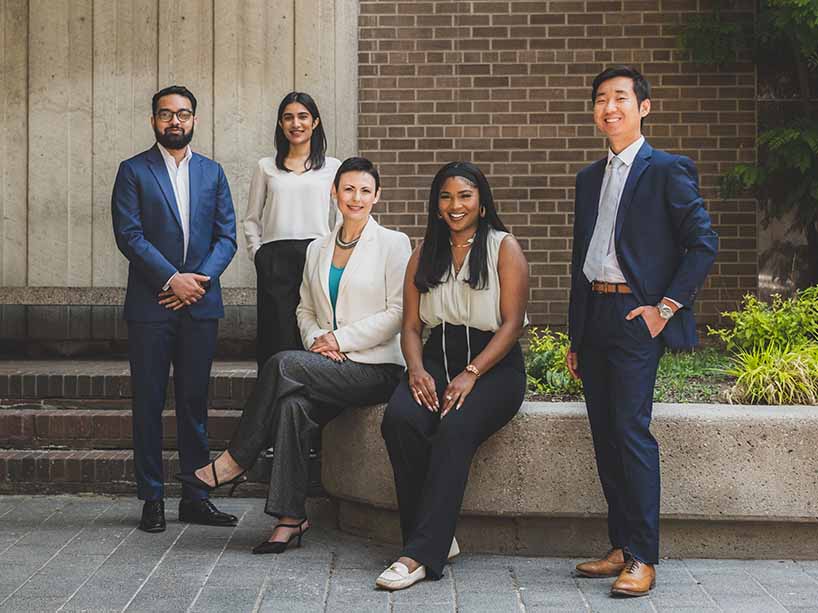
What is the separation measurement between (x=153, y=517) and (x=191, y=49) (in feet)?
11.6

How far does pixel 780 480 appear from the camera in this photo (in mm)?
4656

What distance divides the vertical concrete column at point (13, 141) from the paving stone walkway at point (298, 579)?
2738mm

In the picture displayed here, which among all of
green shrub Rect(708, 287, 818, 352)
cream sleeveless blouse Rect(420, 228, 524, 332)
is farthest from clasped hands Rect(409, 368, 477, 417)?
green shrub Rect(708, 287, 818, 352)

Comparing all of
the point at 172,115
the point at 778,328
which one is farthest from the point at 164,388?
the point at 778,328

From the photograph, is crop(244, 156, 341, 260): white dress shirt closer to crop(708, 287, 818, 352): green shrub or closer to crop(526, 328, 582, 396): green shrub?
crop(526, 328, 582, 396): green shrub

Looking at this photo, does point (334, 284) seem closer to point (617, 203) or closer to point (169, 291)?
point (169, 291)

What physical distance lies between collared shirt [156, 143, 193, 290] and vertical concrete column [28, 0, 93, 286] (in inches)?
91.3

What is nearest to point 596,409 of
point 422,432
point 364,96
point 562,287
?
point 422,432

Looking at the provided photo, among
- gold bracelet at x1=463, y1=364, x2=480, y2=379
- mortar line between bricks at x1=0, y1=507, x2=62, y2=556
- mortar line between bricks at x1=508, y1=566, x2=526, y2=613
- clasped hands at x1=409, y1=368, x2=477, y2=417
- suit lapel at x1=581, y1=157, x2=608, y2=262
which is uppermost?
suit lapel at x1=581, y1=157, x2=608, y2=262

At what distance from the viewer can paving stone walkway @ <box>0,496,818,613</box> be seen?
162 inches

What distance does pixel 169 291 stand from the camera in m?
5.19

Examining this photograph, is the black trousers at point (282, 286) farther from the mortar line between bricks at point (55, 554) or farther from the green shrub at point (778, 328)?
the green shrub at point (778, 328)

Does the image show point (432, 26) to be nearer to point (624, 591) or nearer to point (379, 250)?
point (379, 250)

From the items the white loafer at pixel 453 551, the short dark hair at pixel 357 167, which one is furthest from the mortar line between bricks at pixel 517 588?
the short dark hair at pixel 357 167
